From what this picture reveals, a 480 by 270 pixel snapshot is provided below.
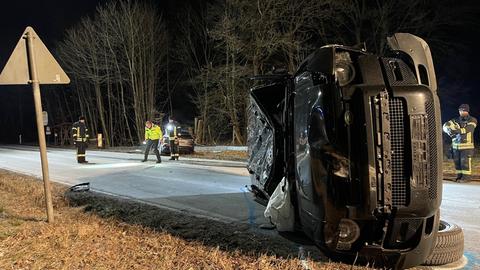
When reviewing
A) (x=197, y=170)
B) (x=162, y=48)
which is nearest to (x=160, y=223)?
(x=197, y=170)

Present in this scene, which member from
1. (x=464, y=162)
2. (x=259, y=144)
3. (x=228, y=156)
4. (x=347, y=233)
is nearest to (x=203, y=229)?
(x=259, y=144)

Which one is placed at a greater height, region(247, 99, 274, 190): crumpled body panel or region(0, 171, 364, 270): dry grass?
region(247, 99, 274, 190): crumpled body panel

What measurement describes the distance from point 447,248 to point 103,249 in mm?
3501

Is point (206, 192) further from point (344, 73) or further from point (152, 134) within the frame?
point (152, 134)

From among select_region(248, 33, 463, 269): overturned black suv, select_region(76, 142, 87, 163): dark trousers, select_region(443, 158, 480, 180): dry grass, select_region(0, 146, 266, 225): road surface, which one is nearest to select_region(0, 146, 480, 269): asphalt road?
select_region(0, 146, 266, 225): road surface

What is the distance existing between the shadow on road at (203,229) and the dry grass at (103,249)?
218 mm

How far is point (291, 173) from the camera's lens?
4.32 metres

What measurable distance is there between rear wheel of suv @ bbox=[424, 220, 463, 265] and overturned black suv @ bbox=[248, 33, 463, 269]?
0.76 m

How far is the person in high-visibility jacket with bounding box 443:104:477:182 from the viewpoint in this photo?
1045 cm

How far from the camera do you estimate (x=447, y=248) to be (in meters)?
4.25

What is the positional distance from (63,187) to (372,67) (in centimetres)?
850

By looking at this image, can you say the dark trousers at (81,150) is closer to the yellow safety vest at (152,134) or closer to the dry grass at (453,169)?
the yellow safety vest at (152,134)

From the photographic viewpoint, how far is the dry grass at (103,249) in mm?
4223

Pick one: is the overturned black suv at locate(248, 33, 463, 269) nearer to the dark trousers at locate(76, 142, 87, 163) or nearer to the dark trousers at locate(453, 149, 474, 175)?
the dark trousers at locate(453, 149, 474, 175)
